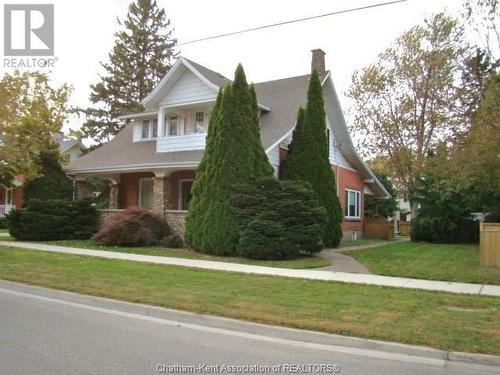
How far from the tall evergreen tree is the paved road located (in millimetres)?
8108

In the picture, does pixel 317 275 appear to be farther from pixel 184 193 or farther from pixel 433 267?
pixel 184 193

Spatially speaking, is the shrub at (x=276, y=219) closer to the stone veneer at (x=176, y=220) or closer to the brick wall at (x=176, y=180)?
the stone veneer at (x=176, y=220)

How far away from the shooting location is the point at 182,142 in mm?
21922

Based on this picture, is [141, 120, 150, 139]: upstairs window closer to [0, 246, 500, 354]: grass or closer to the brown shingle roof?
the brown shingle roof

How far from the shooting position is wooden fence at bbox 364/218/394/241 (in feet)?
97.6

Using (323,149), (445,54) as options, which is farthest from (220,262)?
(445,54)

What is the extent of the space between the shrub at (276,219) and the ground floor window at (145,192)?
959 cm

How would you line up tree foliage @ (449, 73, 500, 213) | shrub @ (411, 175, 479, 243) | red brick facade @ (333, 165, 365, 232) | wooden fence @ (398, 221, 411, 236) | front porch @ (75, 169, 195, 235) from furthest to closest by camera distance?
wooden fence @ (398, 221, 411, 236), shrub @ (411, 175, 479, 243), red brick facade @ (333, 165, 365, 232), front porch @ (75, 169, 195, 235), tree foliage @ (449, 73, 500, 213)

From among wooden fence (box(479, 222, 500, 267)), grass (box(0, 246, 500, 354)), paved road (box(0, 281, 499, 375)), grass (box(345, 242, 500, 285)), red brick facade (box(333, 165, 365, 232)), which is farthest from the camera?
red brick facade (box(333, 165, 365, 232))

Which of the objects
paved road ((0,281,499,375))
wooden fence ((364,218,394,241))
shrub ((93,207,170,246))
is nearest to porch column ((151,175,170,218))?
shrub ((93,207,170,246))

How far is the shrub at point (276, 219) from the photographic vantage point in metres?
15.6

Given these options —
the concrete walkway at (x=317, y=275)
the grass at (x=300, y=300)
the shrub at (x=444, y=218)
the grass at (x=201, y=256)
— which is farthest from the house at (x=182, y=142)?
the grass at (x=300, y=300)

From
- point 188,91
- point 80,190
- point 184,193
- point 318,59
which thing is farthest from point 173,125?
point 318,59

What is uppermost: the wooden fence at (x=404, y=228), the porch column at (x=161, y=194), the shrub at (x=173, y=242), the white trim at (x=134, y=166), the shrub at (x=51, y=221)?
the white trim at (x=134, y=166)
